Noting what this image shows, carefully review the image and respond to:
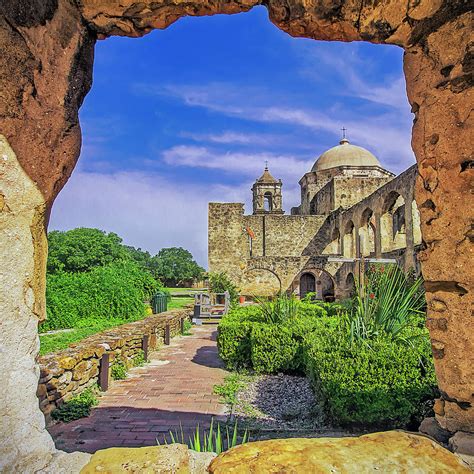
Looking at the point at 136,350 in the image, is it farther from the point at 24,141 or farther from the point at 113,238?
the point at 113,238

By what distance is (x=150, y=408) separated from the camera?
4.52 metres

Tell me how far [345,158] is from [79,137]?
31.5 metres

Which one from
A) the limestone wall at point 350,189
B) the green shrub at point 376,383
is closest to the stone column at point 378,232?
the limestone wall at point 350,189

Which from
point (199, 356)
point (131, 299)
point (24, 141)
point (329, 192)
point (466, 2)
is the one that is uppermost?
point (329, 192)

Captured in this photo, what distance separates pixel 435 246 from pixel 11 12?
6.63 ft

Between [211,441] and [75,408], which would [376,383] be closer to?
[211,441]

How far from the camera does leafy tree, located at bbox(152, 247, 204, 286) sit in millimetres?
43438

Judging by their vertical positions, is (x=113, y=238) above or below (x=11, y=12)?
above

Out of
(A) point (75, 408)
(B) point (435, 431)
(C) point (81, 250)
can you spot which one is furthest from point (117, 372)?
(C) point (81, 250)

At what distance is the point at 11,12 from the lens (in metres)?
1.56

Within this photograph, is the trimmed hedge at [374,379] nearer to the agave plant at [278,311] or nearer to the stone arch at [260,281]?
the agave plant at [278,311]

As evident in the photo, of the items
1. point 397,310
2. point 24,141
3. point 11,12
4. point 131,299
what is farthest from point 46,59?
point 131,299

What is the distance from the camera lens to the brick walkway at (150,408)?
12.1ft

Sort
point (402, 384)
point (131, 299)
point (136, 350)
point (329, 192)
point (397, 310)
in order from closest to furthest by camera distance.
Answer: point (402, 384), point (397, 310), point (136, 350), point (131, 299), point (329, 192)
